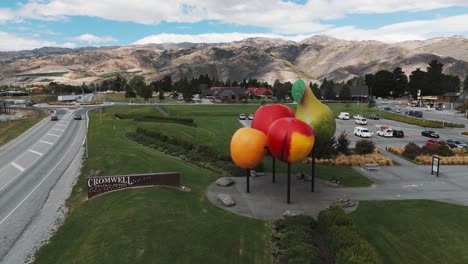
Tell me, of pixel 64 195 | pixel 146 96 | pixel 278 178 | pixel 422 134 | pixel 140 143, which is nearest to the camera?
pixel 64 195

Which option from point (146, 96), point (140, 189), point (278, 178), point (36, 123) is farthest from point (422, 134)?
point (146, 96)

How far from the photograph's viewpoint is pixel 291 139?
25.0 meters

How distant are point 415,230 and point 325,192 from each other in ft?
28.9

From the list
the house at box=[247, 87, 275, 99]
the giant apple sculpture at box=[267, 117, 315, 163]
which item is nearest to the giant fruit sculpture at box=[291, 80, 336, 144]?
the giant apple sculpture at box=[267, 117, 315, 163]

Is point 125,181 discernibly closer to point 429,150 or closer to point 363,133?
point 429,150

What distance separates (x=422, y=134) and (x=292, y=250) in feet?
183

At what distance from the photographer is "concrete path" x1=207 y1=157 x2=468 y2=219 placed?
2734 cm

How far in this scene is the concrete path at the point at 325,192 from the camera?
2734 centimetres

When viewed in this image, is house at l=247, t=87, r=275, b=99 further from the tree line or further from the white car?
the white car

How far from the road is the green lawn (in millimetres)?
22132

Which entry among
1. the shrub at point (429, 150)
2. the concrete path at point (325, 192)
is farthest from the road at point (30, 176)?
the shrub at point (429, 150)

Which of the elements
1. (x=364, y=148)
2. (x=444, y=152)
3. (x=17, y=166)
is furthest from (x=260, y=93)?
(x=17, y=166)

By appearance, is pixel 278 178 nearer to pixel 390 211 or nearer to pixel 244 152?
pixel 244 152

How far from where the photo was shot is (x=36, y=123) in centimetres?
8025
